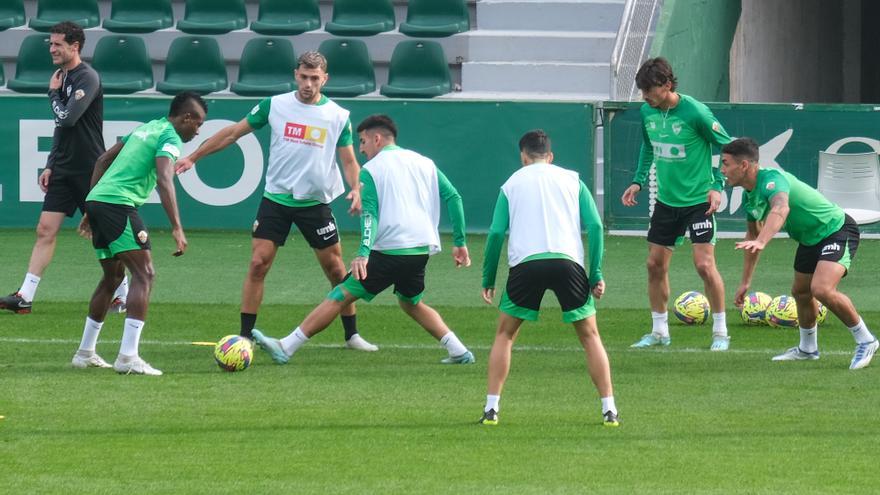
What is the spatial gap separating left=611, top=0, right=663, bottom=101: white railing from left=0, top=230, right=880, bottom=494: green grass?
6.92 m

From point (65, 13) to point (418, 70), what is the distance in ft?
17.5

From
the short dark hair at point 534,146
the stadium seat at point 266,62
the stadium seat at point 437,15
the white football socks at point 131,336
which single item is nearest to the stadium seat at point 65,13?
the stadium seat at point 266,62

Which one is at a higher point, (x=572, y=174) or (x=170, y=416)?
(x=572, y=174)

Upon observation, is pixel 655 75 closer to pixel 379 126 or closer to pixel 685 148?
pixel 685 148

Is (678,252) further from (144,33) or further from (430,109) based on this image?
(144,33)

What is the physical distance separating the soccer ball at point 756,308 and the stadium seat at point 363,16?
34.5ft

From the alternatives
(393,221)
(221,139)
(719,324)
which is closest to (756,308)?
(719,324)

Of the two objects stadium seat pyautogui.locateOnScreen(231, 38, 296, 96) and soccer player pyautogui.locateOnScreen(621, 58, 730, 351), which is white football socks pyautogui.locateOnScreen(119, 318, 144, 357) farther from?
stadium seat pyautogui.locateOnScreen(231, 38, 296, 96)

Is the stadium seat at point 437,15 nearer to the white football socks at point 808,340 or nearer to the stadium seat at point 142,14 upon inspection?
the stadium seat at point 142,14

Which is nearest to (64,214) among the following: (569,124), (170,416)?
(170,416)

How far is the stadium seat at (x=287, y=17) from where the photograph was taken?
73.6ft

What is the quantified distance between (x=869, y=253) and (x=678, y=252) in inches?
80.2

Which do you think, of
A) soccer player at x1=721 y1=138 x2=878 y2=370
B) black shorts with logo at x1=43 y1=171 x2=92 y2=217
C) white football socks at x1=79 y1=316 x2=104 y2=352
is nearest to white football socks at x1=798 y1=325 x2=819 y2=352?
soccer player at x1=721 y1=138 x2=878 y2=370

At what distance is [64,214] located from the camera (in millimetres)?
13625
